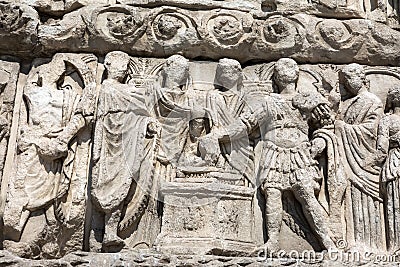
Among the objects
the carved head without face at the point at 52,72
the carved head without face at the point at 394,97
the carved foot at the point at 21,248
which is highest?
the carved head without face at the point at 52,72

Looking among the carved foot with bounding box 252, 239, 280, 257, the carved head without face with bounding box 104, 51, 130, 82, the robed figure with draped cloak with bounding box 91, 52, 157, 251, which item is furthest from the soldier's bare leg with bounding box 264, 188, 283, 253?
the carved head without face with bounding box 104, 51, 130, 82

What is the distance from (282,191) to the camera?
550 centimetres

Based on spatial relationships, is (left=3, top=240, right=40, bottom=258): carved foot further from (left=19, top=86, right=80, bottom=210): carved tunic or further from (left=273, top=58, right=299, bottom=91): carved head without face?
(left=273, top=58, right=299, bottom=91): carved head without face

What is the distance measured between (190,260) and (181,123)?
51.2 inches

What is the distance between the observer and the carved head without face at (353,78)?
5949mm

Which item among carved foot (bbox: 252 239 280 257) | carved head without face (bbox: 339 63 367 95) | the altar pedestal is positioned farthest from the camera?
carved head without face (bbox: 339 63 367 95)

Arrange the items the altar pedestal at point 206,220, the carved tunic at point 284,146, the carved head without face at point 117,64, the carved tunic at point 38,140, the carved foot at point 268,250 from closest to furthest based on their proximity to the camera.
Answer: the altar pedestal at point 206,220, the carved foot at point 268,250, the carved tunic at point 38,140, the carved tunic at point 284,146, the carved head without face at point 117,64

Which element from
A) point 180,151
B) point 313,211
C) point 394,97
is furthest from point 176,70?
point 394,97

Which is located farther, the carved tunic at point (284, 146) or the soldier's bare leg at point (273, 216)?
the carved tunic at point (284, 146)

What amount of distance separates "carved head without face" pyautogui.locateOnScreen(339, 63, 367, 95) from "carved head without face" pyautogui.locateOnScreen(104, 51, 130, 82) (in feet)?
6.49

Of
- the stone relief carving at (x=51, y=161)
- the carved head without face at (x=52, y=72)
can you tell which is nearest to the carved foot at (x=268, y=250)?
the stone relief carving at (x=51, y=161)

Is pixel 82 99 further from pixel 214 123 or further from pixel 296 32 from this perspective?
pixel 296 32

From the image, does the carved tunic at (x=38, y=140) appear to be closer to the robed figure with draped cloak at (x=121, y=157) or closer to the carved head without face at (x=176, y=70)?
the robed figure with draped cloak at (x=121, y=157)

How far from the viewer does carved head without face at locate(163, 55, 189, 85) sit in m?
5.82
